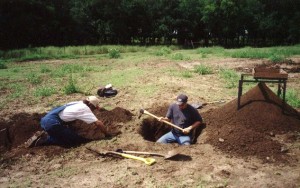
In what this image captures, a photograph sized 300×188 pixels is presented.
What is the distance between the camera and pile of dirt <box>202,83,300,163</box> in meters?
6.37

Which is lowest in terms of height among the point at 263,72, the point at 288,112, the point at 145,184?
the point at 145,184

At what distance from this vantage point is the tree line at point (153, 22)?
133 feet

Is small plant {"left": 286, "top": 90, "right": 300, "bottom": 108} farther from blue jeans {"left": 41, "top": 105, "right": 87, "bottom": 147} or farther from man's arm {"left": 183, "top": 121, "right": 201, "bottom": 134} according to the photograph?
blue jeans {"left": 41, "top": 105, "right": 87, "bottom": 147}

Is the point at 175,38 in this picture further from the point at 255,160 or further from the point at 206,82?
the point at 255,160

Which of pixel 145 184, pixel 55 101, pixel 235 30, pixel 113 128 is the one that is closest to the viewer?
pixel 145 184

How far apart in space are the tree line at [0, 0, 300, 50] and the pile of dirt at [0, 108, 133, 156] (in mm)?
32871

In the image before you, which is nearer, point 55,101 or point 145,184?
point 145,184

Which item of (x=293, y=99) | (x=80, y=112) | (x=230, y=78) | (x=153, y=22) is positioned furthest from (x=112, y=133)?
(x=153, y=22)

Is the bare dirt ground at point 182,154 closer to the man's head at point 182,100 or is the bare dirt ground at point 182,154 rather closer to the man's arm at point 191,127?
the man's arm at point 191,127

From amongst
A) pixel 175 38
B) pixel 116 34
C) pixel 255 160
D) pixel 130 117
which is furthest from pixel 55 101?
pixel 175 38

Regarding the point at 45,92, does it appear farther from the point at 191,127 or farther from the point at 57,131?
the point at 191,127

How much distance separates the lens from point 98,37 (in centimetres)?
4928

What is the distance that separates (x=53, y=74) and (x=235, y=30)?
1377 inches

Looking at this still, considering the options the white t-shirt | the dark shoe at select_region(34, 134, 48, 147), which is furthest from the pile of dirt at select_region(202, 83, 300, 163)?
the dark shoe at select_region(34, 134, 48, 147)
